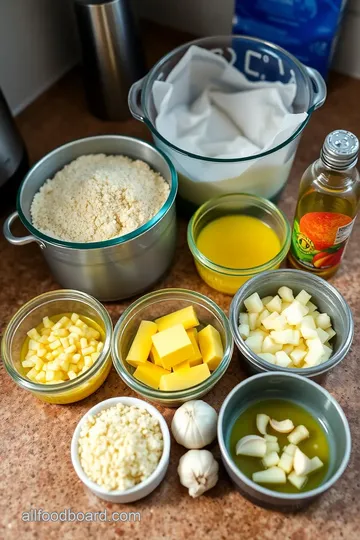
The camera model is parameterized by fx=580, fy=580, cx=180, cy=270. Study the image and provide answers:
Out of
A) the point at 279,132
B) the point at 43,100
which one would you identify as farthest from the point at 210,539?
the point at 43,100

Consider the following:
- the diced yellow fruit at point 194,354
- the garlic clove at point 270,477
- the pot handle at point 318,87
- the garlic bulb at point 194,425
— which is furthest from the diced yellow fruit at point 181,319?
the pot handle at point 318,87

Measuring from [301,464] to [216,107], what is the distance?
637 mm

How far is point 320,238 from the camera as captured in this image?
840 millimetres

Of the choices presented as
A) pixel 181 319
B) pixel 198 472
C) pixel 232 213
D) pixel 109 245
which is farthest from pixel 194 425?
pixel 232 213

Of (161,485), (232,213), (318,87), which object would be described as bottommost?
(161,485)

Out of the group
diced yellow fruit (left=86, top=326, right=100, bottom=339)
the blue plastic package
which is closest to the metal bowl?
diced yellow fruit (left=86, top=326, right=100, bottom=339)

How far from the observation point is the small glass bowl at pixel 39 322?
0.78m

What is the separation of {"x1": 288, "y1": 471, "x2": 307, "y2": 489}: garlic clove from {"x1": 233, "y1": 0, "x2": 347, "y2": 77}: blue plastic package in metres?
0.73

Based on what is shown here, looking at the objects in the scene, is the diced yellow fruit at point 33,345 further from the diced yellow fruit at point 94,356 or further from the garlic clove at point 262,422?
the garlic clove at point 262,422

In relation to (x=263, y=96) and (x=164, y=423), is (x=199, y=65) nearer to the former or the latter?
(x=263, y=96)

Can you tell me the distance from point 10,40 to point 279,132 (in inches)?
21.6

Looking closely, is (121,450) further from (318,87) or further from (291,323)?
(318,87)

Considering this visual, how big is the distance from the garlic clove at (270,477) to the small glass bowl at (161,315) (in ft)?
0.43

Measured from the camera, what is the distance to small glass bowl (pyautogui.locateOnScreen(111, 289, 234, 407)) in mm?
770
